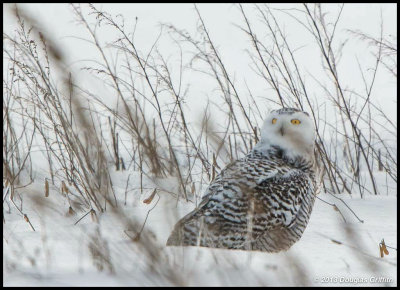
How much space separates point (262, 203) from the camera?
11.1 feet

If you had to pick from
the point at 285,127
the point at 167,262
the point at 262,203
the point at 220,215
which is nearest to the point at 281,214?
the point at 262,203

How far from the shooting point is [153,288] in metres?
1.80

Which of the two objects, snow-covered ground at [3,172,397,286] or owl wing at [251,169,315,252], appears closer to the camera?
snow-covered ground at [3,172,397,286]

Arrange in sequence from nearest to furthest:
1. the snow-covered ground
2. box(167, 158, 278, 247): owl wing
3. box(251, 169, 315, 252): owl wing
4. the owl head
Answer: the snow-covered ground < box(167, 158, 278, 247): owl wing < box(251, 169, 315, 252): owl wing < the owl head

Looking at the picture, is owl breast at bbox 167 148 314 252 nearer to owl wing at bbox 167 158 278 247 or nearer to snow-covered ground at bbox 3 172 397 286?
owl wing at bbox 167 158 278 247

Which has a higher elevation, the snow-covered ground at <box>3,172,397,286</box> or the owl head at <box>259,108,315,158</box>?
the owl head at <box>259,108,315,158</box>

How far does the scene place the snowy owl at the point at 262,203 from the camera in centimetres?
327

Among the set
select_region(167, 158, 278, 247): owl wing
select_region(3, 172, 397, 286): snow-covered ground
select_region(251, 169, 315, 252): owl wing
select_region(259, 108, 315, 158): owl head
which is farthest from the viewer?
select_region(259, 108, 315, 158): owl head

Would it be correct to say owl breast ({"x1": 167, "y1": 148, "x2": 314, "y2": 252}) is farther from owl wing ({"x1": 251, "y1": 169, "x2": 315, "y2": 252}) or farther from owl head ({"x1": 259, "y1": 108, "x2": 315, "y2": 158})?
owl head ({"x1": 259, "y1": 108, "x2": 315, "y2": 158})

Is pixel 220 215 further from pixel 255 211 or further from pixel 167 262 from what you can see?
pixel 167 262

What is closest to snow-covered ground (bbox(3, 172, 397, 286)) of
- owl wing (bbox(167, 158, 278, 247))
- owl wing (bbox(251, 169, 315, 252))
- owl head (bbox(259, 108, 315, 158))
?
owl wing (bbox(251, 169, 315, 252))

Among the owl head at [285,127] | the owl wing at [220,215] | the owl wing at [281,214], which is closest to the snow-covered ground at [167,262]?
the owl wing at [281,214]

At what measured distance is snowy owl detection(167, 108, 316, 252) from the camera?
3273 millimetres

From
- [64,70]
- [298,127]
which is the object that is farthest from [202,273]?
[298,127]
